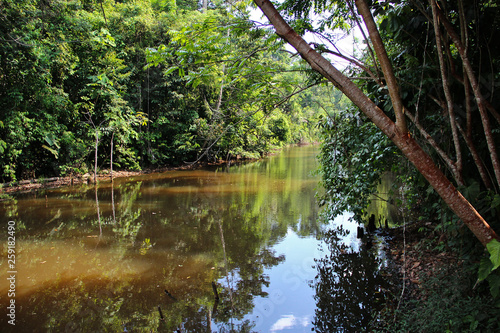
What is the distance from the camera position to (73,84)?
1466 cm

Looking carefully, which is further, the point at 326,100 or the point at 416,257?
the point at 326,100

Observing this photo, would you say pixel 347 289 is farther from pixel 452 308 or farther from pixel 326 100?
pixel 326 100

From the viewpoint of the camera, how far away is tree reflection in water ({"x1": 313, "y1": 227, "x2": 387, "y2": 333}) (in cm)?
395

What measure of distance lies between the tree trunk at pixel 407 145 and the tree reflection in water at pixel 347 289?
2.30 metres

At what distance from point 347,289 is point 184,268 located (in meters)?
2.79

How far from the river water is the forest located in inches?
43.8

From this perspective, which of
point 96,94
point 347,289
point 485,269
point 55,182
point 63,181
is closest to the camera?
point 485,269

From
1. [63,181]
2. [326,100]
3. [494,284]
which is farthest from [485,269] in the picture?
[63,181]

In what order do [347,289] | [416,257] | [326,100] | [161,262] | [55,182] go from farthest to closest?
[55,182] < [326,100] < [161,262] < [416,257] < [347,289]

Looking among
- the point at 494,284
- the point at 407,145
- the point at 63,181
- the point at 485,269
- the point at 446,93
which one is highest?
the point at 446,93

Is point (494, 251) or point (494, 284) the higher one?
point (494, 251)

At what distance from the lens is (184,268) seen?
5.57 meters

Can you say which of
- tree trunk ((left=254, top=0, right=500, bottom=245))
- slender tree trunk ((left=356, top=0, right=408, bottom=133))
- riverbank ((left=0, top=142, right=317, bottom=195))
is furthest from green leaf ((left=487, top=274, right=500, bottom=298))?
riverbank ((left=0, top=142, right=317, bottom=195))

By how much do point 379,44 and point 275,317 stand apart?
145 inches
